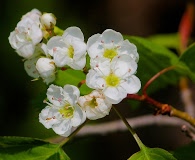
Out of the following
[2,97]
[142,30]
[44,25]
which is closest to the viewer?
[44,25]

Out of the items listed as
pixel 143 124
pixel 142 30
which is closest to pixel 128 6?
pixel 142 30

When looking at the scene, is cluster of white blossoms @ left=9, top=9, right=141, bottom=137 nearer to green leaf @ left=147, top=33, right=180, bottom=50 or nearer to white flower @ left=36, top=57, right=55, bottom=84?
white flower @ left=36, top=57, right=55, bottom=84

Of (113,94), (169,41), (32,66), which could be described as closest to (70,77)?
(32,66)

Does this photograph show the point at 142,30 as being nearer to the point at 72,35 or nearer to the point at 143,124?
the point at 143,124

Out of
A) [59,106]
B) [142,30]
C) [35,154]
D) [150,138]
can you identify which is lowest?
[150,138]

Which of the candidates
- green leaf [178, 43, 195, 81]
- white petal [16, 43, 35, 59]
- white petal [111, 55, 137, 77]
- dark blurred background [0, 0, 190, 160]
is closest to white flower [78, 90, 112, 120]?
white petal [111, 55, 137, 77]

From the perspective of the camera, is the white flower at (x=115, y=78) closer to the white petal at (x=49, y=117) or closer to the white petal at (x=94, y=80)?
the white petal at (x=94, y=80)
